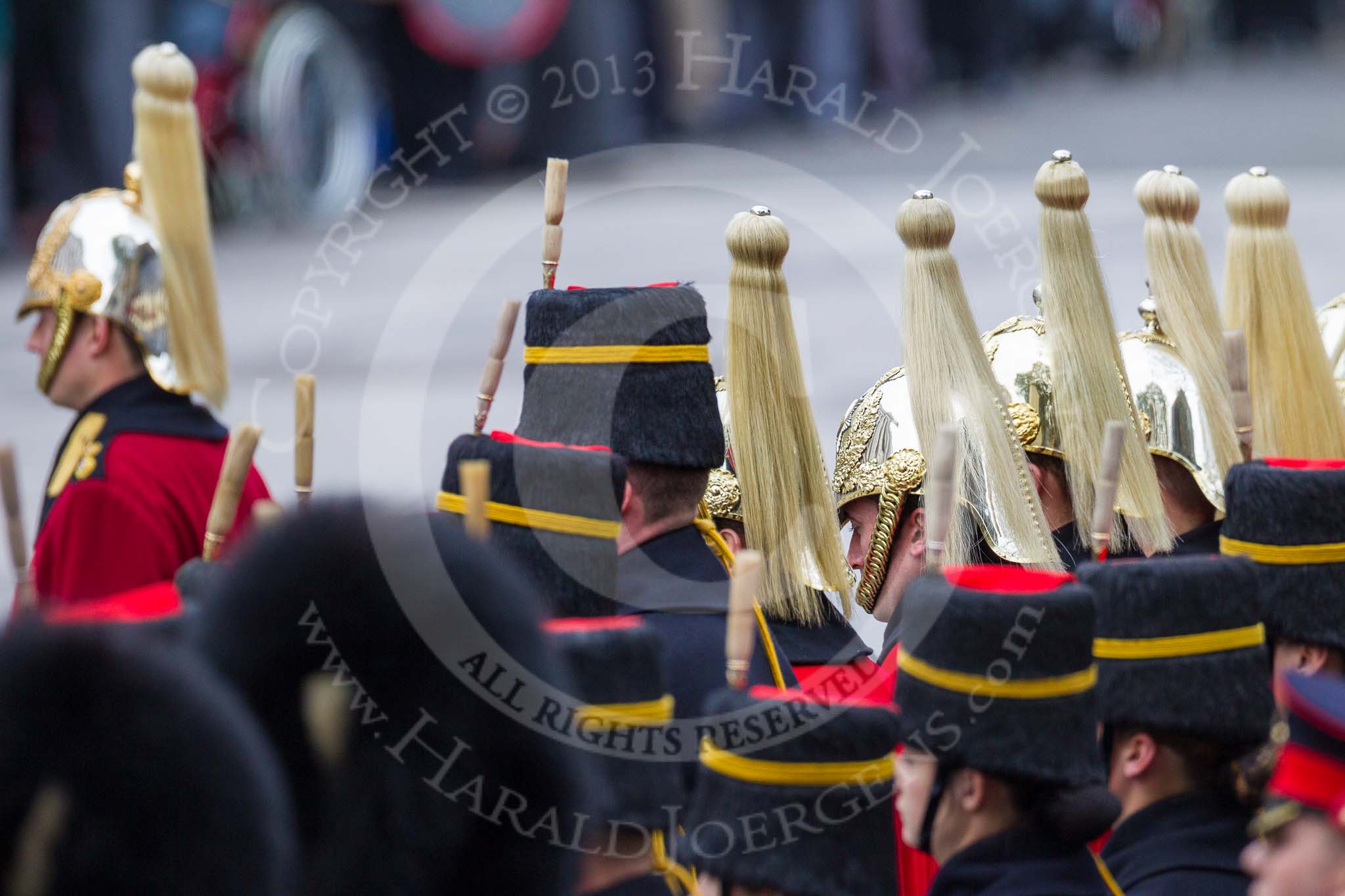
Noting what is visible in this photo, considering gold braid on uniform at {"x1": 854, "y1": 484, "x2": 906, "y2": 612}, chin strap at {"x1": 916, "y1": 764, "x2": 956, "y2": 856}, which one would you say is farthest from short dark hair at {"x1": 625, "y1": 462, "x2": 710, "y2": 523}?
chin strap at {"x1": 916, "y1": 764, "x2": 956, "y2": 856}

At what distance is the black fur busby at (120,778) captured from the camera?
4.75 ft

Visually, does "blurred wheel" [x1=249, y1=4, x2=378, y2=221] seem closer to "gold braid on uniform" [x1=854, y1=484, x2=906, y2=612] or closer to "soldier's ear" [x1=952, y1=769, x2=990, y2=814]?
"gold braid on uniform" [x1=854, y1=484, x2=906, y2=612]

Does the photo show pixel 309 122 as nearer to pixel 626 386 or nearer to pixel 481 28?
pixel 481 28

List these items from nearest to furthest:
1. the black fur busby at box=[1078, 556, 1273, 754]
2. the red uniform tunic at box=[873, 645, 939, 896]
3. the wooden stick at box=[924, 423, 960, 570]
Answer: the wooden stick at box=[924, 423, 960, 570] → the black fur busby at box=[1078, 556, 1273, 754] → the red uniform tunic at box=[873, 645, 939, 896]

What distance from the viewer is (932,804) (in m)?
2.57

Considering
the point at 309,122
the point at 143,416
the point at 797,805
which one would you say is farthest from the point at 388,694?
the point at 309,122

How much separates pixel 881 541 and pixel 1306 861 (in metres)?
1.61

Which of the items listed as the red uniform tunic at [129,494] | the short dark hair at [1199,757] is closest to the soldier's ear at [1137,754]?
the short dark hair at [1199,757]

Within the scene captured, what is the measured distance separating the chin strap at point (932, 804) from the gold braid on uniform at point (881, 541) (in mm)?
1101

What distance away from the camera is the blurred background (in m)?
9.72

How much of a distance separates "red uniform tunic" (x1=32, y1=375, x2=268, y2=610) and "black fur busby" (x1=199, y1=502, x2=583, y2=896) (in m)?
2.00

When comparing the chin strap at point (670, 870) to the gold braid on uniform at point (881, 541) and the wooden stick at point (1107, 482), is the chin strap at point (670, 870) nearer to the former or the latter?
the wooden stick at point (1107, 482)

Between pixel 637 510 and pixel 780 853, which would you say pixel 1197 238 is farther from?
pixel 780 853

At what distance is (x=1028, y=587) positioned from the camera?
2639 mm
